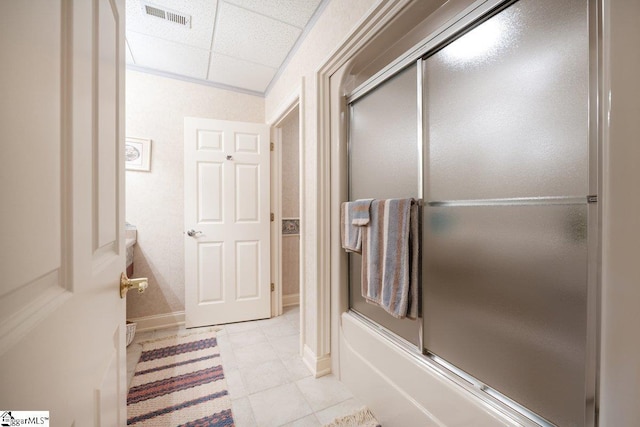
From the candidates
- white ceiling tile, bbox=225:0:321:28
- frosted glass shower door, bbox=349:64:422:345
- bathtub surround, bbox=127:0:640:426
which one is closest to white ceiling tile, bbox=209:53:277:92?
bathtub surround, bbox=127:0:640:426

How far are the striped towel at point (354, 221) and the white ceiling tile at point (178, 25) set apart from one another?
1547 mm

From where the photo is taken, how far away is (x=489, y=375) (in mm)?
901

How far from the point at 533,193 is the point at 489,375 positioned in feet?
2.10

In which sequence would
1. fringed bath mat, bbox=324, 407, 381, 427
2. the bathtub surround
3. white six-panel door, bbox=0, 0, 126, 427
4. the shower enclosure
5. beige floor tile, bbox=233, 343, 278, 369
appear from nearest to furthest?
white six-panel door, bbox=0, 0, 126, 427, the bathtub surround, the shower enclosure, fringed bath mat, bbox=324, 407, 381, 427, beige floor tile, bbox=233, 343, 278, 369

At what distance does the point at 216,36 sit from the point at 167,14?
0.32 m

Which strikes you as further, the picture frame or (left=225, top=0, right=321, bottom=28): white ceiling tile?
the picture frame

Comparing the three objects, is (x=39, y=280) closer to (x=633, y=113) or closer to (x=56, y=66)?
(x=56, y=66)

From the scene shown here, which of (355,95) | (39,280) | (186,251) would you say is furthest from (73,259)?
(186,251)

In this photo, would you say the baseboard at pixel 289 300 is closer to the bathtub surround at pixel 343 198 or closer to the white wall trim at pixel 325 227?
the bathtub surround at pixel 343 198

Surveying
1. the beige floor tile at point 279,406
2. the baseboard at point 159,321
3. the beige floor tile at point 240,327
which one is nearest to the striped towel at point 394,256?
the beige floor tile at point 279,406

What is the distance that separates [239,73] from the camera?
2.44m

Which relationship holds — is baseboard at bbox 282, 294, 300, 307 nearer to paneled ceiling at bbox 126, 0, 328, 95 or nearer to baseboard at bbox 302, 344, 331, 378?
baseboard at bbox 302, 344, 331, 378

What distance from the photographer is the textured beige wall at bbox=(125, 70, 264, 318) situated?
7.86 ft

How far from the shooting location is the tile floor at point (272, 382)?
1.40 metres
